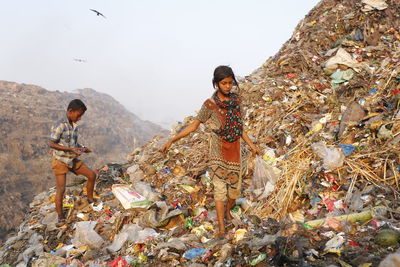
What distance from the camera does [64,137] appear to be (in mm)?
3312

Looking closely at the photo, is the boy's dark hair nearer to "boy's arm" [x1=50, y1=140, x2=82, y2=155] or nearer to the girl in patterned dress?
"boy's arm" [x1=50, y1=140, x2=82, y2=155]

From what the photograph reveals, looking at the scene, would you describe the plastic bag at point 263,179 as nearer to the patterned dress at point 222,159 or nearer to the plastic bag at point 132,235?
the patterned dress at point 222,159

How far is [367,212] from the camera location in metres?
2.37

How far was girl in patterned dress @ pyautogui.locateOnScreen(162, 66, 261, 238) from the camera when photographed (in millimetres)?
2480

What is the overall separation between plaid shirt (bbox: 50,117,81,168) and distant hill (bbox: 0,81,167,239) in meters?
3.74

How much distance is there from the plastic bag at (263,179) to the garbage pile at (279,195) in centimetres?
1

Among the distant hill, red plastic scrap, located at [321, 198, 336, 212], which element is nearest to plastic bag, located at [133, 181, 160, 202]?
red plastic scrap, located at [321, 198, 336, 212]

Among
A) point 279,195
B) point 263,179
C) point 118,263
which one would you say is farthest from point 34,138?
point 279,195

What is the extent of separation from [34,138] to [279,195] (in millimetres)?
14610

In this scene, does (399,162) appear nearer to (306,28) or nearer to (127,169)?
(127,169)

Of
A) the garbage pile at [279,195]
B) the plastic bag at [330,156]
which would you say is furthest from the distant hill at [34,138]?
the plastic bag at [330,156]

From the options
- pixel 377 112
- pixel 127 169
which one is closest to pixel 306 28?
pixel 377 112

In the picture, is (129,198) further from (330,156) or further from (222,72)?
(330,156)

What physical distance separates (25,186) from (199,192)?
409 inches
